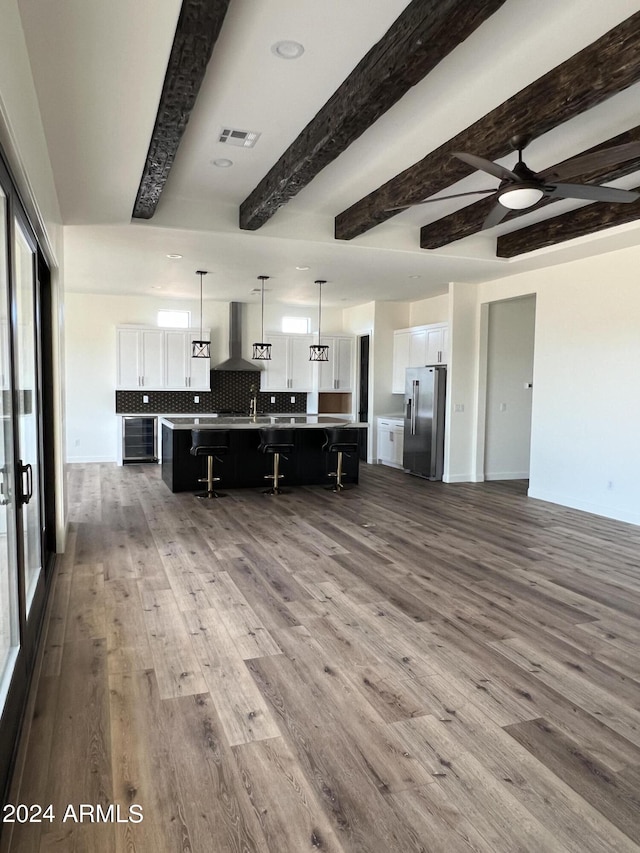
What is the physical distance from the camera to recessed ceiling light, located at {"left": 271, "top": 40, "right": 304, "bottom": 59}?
2.94m

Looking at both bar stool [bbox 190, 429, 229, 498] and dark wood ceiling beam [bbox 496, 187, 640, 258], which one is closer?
dark wood ceiling beam [bbox 496, 187, 640, 258]

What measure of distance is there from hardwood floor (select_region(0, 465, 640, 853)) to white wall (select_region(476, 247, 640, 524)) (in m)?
1.54

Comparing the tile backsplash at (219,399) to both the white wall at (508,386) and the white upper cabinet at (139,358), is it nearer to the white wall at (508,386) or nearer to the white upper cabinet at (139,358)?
the white upper cabinet at (139,358)

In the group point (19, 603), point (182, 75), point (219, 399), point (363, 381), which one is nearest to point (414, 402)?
point (363, 381)

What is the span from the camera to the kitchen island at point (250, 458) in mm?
7266

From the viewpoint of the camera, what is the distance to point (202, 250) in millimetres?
6312

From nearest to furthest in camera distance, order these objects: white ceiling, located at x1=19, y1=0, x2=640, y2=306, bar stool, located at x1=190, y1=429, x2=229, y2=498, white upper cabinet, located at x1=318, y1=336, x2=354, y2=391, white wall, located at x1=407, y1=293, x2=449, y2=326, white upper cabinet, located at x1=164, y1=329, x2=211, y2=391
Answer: white ceiling, located at x1=19, y1=0, x2=640, y2=306, bar stool, located at x1=190, y1=429, x2=229, y2=498, white wall, located at x1=407, y1=293, x2=449, y2=326, white upper cabinet, located at x1=164, y1=329, x2=211, y2=391, white upper cabinet, located at x1=318, y1=336, x2=354, y2=391

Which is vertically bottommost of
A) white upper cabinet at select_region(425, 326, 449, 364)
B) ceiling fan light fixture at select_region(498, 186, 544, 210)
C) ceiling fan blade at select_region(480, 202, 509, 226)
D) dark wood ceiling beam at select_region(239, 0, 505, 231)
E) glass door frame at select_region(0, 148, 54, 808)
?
glass door frame at select_region(0, 148, 54, 808)

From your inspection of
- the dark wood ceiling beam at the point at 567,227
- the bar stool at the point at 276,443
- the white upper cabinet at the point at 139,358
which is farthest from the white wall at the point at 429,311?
the white upper cabinet at the point at 139,358

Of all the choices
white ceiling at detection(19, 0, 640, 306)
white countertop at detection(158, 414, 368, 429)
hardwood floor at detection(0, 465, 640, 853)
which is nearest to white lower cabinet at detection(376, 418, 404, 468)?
white countertop at detection(158, 414, 368, 429)

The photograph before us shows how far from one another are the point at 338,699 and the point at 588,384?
5180mm

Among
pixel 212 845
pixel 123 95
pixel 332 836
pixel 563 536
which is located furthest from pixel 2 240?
pixel 563 536

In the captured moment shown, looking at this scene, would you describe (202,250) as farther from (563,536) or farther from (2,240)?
(563,536)

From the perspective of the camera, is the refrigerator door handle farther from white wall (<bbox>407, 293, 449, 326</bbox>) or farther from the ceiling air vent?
the ceiling air vent
